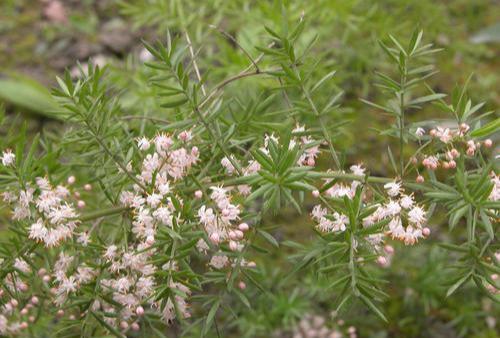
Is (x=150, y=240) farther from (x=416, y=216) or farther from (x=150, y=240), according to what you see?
(x=416, y=216)

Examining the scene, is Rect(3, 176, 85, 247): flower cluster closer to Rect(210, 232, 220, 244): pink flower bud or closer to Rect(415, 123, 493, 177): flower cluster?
Rect(210, 232, 220, 244): pink flower bud

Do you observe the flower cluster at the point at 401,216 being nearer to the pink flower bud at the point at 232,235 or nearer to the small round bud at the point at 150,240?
the pink flower bud at the point at 232,235

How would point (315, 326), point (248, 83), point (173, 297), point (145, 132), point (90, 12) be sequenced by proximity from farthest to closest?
1. point (90, 12)
2. point (248, 83)
3. point (315, 326)
4. point (145, 132)
5. point (173, 297)

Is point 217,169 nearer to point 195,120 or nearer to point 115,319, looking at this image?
point 195,120

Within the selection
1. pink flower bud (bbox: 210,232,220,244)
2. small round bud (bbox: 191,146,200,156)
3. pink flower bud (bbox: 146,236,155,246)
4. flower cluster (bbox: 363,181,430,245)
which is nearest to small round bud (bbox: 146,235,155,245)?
pink flower bud (bbox: 146,236,155,246)

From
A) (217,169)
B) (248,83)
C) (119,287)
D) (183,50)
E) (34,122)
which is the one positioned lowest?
(34,122)

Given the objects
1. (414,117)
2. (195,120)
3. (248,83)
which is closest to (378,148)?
(414,117)

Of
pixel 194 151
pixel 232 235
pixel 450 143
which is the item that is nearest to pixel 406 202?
pixel 450 143

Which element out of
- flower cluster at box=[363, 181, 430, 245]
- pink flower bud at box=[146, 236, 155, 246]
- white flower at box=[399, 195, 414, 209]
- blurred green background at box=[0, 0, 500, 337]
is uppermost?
white flower at box=[399, 195, 414, 209]
